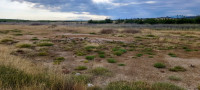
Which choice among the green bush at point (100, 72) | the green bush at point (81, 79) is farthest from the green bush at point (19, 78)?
the green bush at point (100, 72)

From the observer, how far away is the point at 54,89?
4332mm

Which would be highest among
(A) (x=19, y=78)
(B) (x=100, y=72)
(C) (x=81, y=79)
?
(A) (x=19, y=78)

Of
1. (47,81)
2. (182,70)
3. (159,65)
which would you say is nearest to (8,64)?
(47,81)

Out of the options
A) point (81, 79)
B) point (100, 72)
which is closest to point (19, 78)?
point (81, 79)

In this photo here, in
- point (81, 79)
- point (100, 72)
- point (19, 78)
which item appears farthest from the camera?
point (100, 72)

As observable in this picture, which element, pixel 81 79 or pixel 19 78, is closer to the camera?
pixel 19 78

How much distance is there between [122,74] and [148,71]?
1.64 m

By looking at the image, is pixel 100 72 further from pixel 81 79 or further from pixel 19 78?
pixel 19 78

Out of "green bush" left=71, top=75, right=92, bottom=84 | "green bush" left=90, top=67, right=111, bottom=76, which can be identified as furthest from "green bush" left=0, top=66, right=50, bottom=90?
"green bush" left=90, top=67, right=111, bottom=76

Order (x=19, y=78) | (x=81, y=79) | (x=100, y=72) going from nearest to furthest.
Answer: (x=19, y=78)
(x=81, y=79)
(x=100, y=72)

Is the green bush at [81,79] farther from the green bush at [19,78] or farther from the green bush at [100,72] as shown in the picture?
the green bush at [19,78]

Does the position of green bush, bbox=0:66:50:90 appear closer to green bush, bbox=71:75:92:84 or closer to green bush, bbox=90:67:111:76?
green bush, bbox=71:75:92:84

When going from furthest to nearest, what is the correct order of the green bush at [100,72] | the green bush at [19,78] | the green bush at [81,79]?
the green bush at [100,72], the green bush at [81,79], the green bush at [19,78]

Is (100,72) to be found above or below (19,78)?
below
